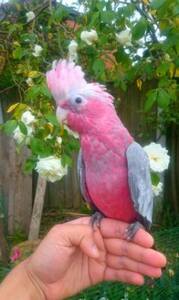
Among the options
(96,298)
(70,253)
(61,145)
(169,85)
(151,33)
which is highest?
(151,33)

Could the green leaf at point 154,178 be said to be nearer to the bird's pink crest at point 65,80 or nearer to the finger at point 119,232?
the finger at point 119,232

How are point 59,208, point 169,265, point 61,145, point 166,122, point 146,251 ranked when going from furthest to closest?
point 59,208 < point 166,122 < point 169,265 < point 61,145 < point 146,251

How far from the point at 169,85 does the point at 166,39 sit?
26 centimetres

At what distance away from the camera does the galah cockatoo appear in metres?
1.38

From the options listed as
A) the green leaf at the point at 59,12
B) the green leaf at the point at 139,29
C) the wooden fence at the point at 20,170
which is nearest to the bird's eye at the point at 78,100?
the green leaf at the point at 139,29

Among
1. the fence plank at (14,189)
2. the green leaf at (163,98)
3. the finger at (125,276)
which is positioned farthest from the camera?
the fence plank at (14,189)

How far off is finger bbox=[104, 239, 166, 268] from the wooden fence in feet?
8.59

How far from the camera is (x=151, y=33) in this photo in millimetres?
2176

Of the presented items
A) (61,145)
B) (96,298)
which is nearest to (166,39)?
(61,145)

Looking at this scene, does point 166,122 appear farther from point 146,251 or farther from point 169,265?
point 146,251

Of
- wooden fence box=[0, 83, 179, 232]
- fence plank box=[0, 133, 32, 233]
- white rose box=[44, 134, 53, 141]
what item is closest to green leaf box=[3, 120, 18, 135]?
white rose box=[44, 134, 53, 141]

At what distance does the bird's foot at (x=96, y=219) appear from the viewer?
5.08 feet

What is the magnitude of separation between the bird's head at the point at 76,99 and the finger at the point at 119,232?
31cm

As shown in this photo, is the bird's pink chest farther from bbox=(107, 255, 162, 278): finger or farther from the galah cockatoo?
bbox=(107, 255, 162, 278): finger
